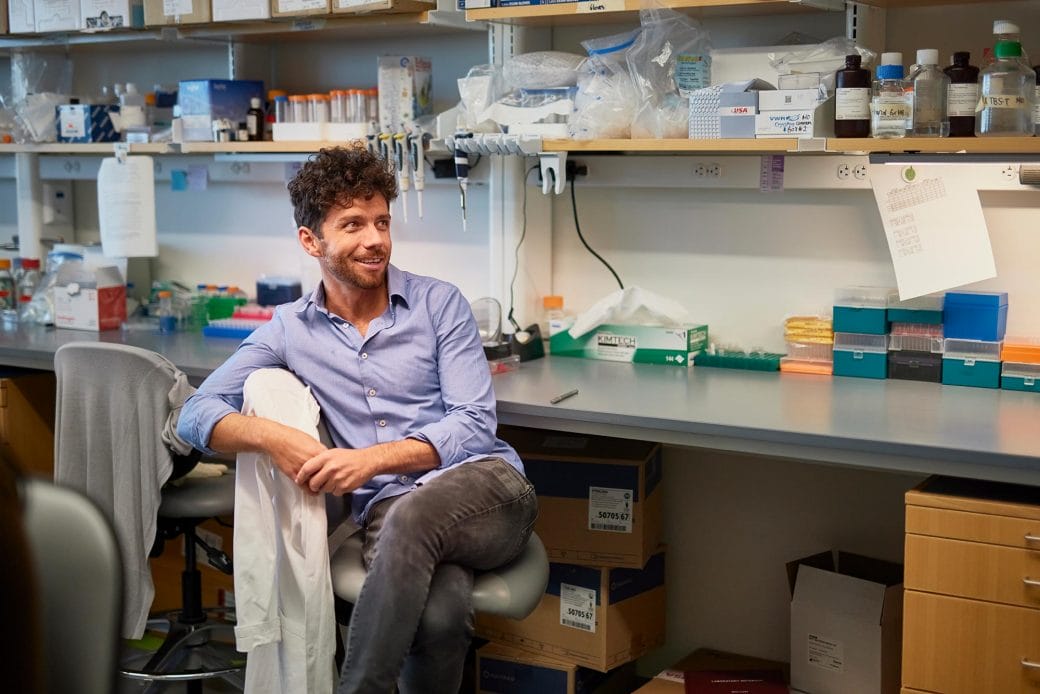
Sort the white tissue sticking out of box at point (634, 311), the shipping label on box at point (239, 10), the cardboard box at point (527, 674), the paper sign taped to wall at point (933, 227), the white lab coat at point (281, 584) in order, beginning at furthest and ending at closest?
the shipping label on box at point (239, 10), the white tissue sticking out of box at point (634, 311), the cardboard box at point (527, 674), the paper sign taped to wall at point (933, 227), the white lab coat at point (281, 584)

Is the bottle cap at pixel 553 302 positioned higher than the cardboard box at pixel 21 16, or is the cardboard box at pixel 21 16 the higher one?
the cardboard box at pixel 21 16

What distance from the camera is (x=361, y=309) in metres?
2.67

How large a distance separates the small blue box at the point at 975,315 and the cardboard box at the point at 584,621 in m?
0.93

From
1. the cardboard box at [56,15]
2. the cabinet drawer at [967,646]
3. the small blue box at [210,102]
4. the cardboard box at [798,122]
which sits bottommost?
the cabinet drawer at [967,646]

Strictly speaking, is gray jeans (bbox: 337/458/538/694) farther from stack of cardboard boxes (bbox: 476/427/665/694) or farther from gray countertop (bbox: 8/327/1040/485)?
stack of cardboard boxes (bbox: 476/427/665/694)

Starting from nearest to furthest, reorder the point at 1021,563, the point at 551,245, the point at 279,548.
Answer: the point at 1021,563, the point at 279,548, the point at 551,245

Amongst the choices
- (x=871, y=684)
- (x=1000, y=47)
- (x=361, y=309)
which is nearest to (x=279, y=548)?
(x=361, y=309)

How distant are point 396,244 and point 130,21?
0.96 meters

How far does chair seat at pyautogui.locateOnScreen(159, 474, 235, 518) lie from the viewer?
2824 millimetres

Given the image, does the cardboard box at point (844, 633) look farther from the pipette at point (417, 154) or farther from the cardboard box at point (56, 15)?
the cardboard box at point (56, 15)

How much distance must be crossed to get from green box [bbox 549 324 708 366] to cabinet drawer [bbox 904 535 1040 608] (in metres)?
0.92

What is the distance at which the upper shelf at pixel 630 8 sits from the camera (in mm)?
2723

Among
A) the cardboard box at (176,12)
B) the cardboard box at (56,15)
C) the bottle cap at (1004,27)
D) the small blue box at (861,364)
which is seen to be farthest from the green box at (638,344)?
the cardboard box at (56,15)

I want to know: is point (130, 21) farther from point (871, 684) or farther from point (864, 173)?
point (871, 684)
